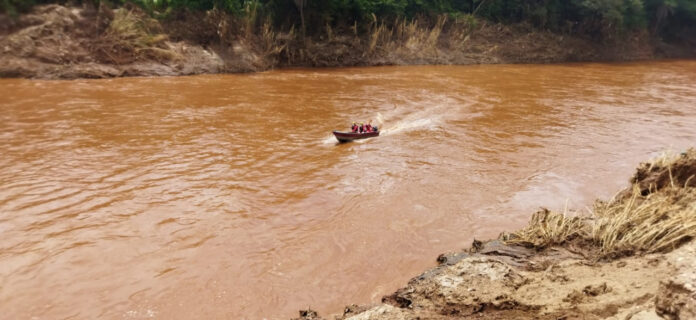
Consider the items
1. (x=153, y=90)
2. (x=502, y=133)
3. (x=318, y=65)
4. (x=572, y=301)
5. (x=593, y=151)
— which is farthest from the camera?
(x=318, y=65)

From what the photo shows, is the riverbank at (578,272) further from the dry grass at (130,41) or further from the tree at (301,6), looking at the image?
the tree at (301,6)

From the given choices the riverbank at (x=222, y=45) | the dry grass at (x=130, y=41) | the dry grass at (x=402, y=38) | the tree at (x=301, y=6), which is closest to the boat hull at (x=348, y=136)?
the riverbank at (x=222, y=45)

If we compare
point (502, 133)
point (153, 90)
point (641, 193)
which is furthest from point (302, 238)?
point (153, 90)

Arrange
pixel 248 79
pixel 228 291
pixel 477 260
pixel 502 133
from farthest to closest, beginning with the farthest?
pixel 248 79
pixel 502 133
pixel 228 291
pixel 477 260

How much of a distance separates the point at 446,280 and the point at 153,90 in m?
15.8

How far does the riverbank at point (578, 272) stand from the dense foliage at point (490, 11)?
2165 cm

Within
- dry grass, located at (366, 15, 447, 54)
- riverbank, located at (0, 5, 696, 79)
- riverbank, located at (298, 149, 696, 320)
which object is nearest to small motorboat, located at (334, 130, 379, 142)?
riverbank, located at (298, 149, 696, 320)

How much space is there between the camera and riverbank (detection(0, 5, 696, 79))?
1883 cm

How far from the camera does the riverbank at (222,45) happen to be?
1883cm

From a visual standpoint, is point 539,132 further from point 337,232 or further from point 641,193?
point 337,232

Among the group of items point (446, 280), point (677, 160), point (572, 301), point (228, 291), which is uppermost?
point (677, 160)

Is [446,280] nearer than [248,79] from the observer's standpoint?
Yes

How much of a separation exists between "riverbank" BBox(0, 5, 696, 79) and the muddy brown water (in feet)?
7.38

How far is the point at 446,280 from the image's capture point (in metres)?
4.54
